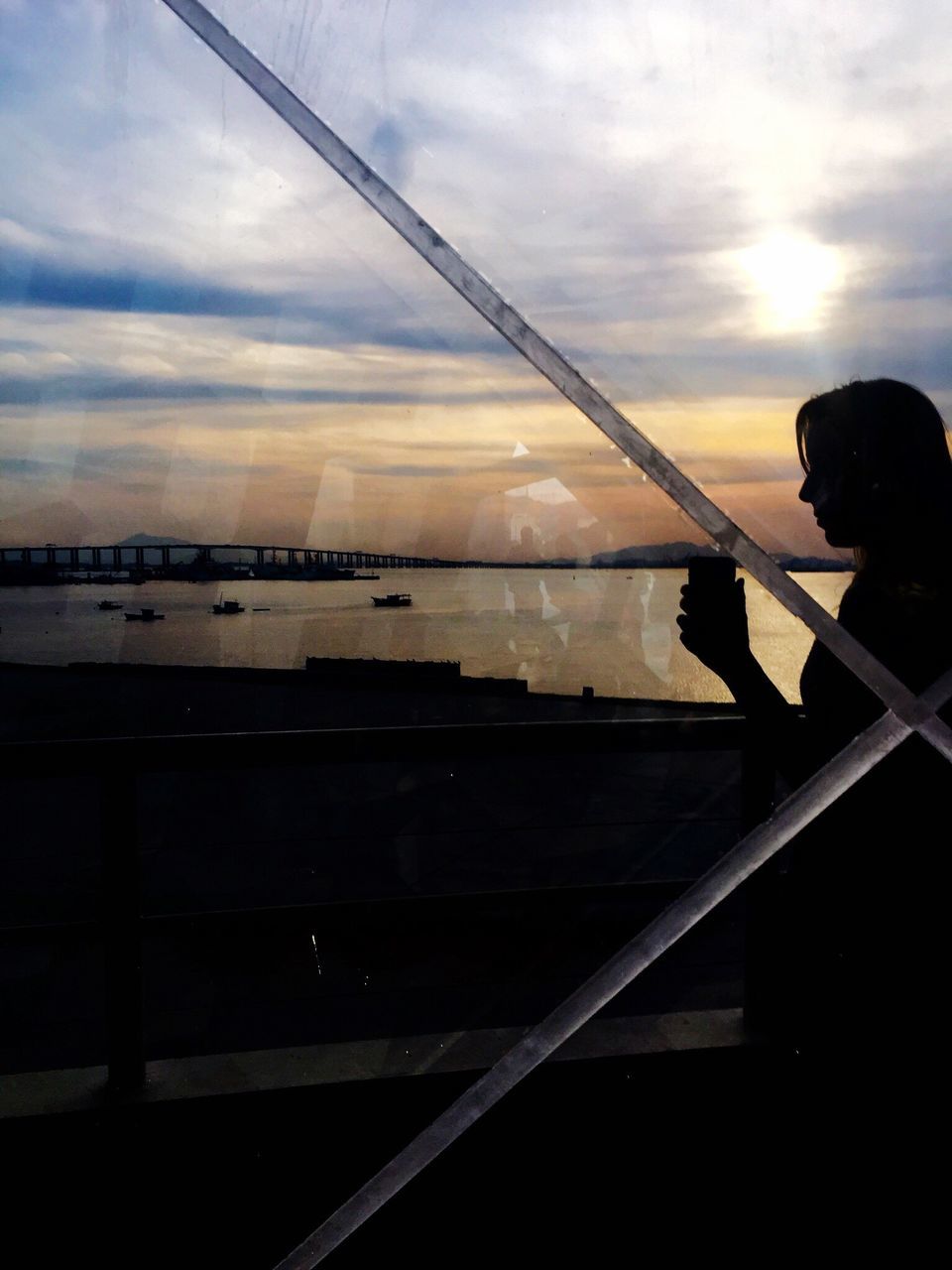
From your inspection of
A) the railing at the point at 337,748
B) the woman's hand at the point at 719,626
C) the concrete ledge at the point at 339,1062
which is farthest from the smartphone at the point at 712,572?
the concrete ledge at the point at 339,1062

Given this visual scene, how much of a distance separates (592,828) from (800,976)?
172cm

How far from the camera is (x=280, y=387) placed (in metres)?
0.95

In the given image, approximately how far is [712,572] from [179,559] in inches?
20.7

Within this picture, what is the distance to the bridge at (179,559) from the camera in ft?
3.03

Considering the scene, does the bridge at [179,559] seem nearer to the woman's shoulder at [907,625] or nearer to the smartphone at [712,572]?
the smartphone at [712,572]

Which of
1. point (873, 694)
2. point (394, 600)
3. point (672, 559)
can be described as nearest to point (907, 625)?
point (873, 694)

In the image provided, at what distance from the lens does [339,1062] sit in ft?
4.22

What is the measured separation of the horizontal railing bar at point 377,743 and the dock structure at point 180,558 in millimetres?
279

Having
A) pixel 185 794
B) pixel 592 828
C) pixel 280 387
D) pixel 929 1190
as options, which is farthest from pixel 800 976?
pixel 185 794

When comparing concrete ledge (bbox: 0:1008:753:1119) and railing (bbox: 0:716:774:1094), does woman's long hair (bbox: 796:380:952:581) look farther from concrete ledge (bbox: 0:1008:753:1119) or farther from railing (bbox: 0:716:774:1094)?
concrete ledge (bbox: 0:1008:753:1119)

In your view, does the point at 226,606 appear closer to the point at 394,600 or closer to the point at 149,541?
the point at 149,541

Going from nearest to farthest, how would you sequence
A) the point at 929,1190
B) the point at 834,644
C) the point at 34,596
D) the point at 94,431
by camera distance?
the point at 834,644
the point at 929,1190
the point at 94,431
the point at 34,596

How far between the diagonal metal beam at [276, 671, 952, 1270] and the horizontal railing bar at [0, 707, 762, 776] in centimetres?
49

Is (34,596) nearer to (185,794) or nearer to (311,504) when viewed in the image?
(311,504)
